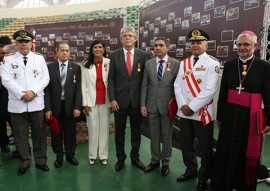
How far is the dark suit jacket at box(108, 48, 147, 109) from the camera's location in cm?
288

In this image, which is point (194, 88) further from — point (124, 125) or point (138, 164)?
point (138, 164)

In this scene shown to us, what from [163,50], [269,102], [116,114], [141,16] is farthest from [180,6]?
[269,102]

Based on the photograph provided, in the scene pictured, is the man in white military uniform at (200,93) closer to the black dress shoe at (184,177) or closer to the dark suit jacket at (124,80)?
the black dress shoe at (184,177)

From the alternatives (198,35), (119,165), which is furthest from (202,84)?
(119,165)

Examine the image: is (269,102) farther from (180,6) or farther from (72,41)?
(72,41)

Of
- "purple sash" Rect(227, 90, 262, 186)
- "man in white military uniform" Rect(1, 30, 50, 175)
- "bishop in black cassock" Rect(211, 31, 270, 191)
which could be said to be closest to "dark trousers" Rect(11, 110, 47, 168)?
"man in white military uniform" Rect(1, 30, 50, 175)

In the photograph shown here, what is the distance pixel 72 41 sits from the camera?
8.91 metres

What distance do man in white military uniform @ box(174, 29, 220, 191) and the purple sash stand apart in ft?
0.96

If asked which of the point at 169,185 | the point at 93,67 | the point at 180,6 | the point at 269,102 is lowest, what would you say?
the point at 169,185

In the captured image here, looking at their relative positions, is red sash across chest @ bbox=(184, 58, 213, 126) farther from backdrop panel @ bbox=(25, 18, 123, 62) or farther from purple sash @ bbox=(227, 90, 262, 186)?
backdrop panel @ bbox=(25, 18, 123, 62)

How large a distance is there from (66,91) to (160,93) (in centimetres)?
113

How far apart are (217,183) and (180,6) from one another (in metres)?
4.26

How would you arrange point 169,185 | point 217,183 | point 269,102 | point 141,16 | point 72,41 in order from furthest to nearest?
1. point 72,41
2. point 141,16
3. point 169,185
4. point 217,183
5. point 269,102

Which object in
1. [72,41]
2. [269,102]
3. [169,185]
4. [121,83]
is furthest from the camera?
[72,41]
